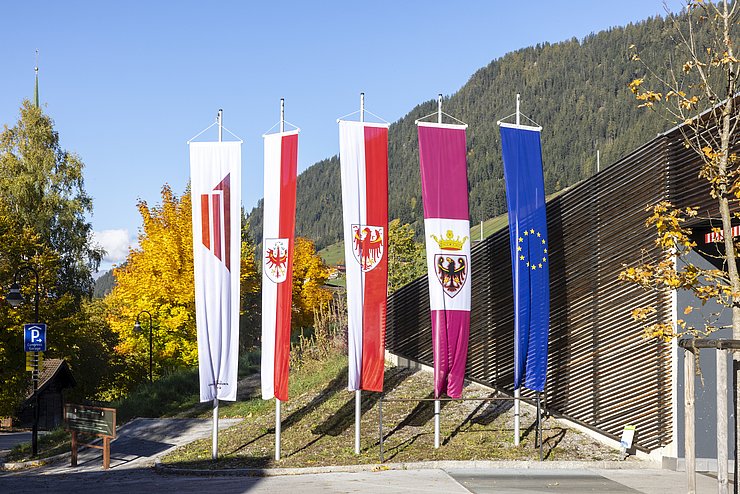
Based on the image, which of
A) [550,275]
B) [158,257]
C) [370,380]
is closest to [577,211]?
[550,275]

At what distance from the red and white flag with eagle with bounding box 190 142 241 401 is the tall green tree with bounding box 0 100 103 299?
2502 cm

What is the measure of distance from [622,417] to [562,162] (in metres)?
186

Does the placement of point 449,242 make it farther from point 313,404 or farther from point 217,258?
point 313,404

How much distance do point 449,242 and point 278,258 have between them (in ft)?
10.6

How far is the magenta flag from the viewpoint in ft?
54.5

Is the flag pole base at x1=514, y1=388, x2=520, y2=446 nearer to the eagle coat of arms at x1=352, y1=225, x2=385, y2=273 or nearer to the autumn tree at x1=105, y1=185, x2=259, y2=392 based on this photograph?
the eagle coat of arms at x1=352, y1=225, x2=385, y2=273

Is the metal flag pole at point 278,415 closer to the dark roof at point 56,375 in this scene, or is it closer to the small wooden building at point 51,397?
the dark roof at point 56,375

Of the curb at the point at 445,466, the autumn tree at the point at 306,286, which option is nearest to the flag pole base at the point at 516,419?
the curb at the point at 445,466

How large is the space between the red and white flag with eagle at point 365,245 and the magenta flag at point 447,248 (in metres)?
0.86

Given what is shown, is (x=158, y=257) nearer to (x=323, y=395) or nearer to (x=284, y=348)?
(x=323, y=395)

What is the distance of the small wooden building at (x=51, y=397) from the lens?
5438 centimetres

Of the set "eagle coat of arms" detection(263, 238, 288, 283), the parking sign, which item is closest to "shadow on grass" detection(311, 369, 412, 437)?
"eagle coat of arms" detection(263, 238, 288, 283)

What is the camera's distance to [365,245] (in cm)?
1670

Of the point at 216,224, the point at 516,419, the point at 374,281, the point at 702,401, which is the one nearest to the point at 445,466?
the point at 516,419
